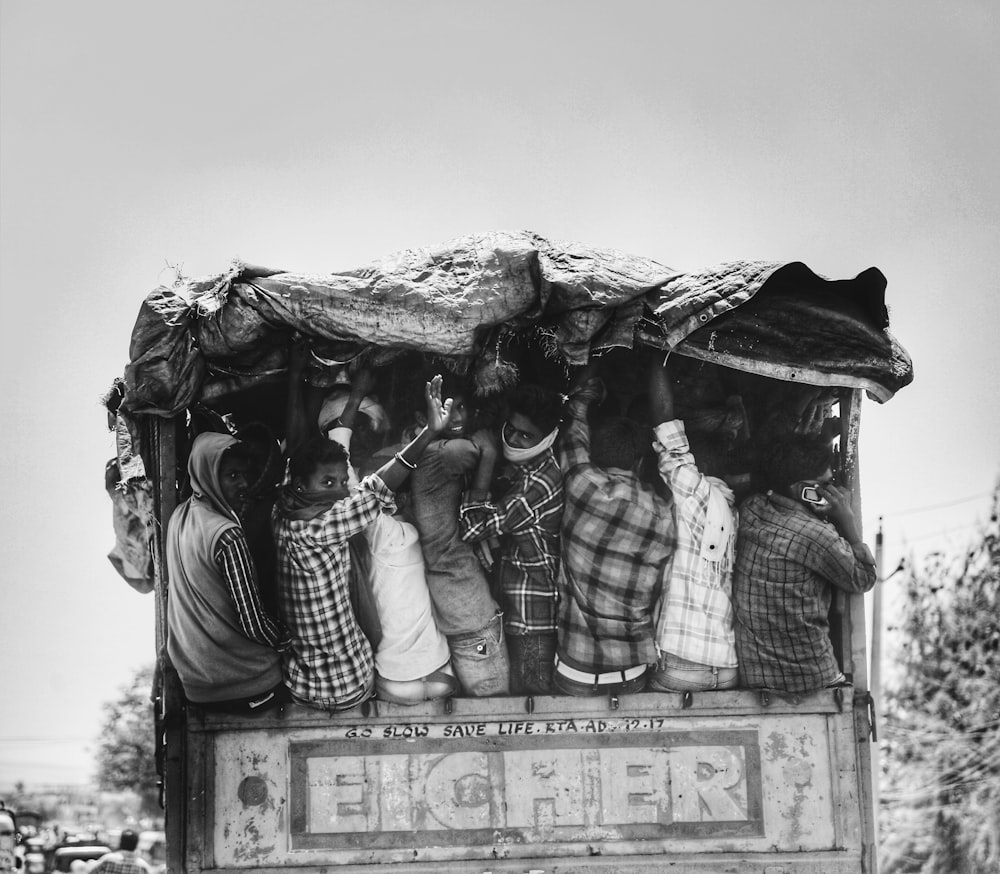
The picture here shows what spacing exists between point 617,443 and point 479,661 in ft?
3.30

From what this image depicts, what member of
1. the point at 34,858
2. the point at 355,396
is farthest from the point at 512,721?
the point at 34,858

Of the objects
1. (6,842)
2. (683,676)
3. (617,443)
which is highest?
(617,443)

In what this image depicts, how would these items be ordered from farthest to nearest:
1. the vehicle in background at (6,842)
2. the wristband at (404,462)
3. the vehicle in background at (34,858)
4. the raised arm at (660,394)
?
1. the vehicle in background at (34,858)
2. the vehicle in background at (6,842)
3. the raised arm at (660,394)
4. the wristband at (404,462)

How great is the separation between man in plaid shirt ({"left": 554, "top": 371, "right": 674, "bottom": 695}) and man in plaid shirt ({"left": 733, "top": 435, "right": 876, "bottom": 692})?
0.36 metres

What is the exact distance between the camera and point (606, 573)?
4.20 meters

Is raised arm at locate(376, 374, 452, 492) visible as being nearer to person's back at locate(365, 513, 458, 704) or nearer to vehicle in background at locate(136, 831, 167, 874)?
person's back at locate(365, 513, 458, 704)

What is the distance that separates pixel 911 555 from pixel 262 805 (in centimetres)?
764

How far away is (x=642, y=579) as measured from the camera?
423 centimetres

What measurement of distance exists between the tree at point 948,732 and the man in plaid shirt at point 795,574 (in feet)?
20.7

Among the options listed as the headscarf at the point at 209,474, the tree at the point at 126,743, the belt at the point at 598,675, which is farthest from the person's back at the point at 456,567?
the tree at the point at 126,743

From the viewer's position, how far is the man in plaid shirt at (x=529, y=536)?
4.22m

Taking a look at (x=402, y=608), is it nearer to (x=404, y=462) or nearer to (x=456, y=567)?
(x=456, y=567)

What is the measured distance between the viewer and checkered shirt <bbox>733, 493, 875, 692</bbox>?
167 inches

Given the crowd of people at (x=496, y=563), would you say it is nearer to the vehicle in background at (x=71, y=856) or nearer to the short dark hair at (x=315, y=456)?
the short dark hair at (x=315, y=456)
